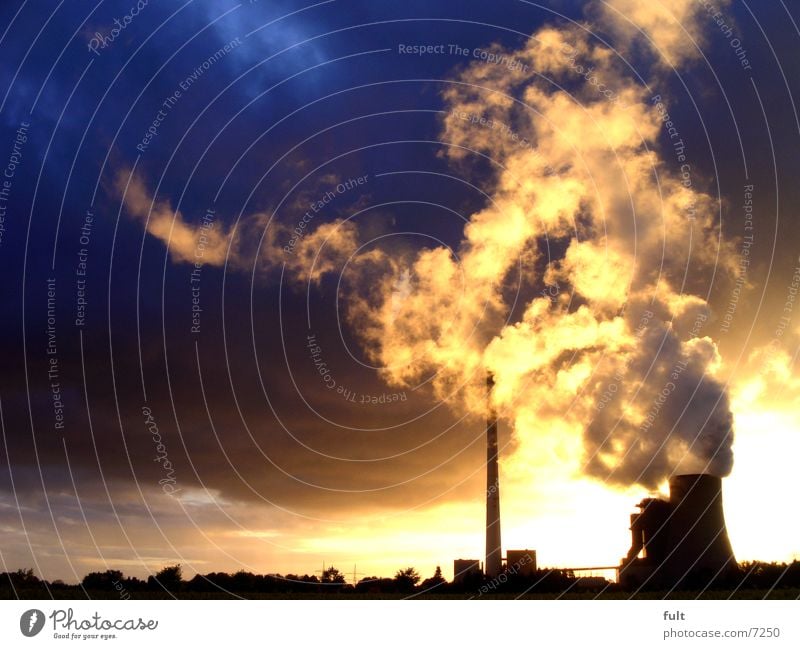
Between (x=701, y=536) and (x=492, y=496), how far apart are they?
22103 mm

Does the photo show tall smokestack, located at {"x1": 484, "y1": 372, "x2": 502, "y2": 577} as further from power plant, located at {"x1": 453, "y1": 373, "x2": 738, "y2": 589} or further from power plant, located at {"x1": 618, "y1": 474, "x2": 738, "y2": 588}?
power plant, located at {"x1": 618, "y1": 474, "x2": 738, "y2": 588}

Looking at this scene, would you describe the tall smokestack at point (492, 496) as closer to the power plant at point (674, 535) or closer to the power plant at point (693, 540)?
the power plant at point (674, 535)

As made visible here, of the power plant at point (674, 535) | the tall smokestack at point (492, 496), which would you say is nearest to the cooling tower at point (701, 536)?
the power plant at point (674, 535)

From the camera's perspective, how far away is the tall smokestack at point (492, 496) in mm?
85438

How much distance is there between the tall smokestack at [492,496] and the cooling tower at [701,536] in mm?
18492

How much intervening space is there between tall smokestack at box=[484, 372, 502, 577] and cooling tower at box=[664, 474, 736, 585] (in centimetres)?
1849

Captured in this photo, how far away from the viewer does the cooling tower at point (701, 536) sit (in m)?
83.7

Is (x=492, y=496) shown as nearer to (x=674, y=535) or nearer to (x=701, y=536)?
(x=674, y=535)

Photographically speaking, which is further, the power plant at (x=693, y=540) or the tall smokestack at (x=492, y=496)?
the tall smokestack at (x=492, y=496)

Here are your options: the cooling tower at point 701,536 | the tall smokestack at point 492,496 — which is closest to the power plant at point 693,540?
the cooling tower at point 701,536

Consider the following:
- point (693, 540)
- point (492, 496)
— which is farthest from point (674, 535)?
point (492, 496)
